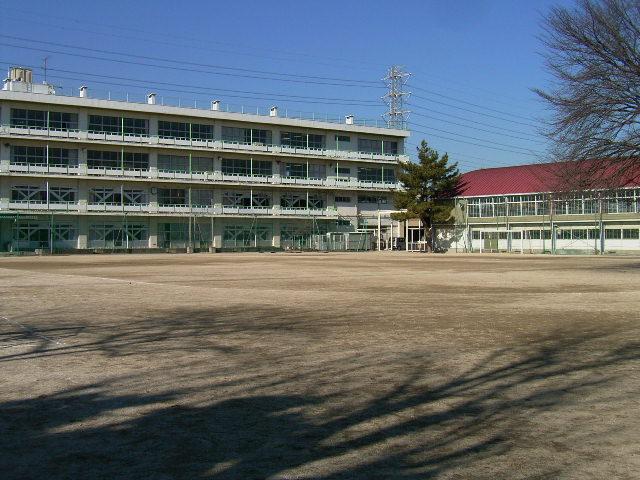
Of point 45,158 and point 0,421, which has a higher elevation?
point 45,158

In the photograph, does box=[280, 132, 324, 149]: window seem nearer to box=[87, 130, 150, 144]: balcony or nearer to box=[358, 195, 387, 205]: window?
box=[358, 195, 387, 205]: window

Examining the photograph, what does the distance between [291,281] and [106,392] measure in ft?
55.4

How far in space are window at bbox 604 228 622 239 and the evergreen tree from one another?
54.8 feet

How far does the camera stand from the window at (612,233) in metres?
58.2

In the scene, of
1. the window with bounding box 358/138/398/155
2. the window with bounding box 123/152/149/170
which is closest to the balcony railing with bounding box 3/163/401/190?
the window with bounding box 123/152/149/170

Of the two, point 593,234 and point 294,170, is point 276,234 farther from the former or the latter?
point 593,234

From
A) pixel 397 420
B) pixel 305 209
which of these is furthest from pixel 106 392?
pixel 305 209

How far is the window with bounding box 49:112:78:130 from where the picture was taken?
213 ft

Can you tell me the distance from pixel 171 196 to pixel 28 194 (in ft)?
47.6

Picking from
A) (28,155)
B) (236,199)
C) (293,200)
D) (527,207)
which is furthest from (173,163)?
(527,207)

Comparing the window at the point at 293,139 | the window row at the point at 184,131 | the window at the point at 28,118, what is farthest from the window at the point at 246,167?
the window at the point at 28,118

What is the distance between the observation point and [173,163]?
71.8 m

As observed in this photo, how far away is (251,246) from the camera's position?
251 feet

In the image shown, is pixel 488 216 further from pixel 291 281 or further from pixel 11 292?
pixel 11 292
